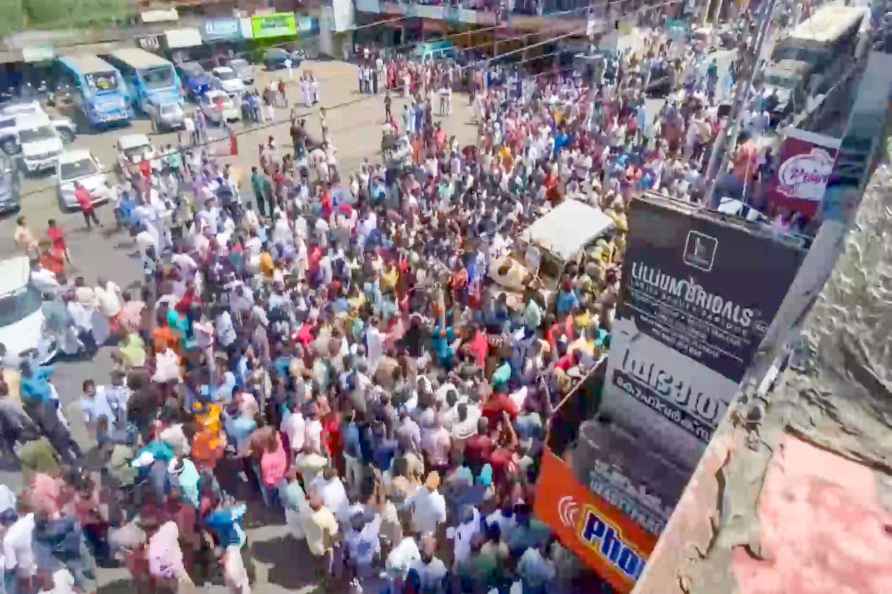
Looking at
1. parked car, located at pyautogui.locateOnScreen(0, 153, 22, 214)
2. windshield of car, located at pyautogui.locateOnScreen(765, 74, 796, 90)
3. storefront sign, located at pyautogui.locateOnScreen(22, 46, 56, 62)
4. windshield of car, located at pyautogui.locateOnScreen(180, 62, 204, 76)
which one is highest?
storefront sign, located at pyautogui.locateOnScreen(22, 46, 56, 62)

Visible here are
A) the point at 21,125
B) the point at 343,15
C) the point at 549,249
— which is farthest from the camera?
the point at 343,15

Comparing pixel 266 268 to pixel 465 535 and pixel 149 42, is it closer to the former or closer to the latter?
pixel 465 535

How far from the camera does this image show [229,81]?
27.2 m

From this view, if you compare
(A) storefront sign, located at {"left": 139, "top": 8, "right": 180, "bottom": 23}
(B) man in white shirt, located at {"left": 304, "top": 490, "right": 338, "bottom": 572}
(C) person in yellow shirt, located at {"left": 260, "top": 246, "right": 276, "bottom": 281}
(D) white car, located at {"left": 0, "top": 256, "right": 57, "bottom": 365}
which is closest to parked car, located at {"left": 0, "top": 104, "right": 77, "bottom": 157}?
(A) storefront sign, located at {"left": 139, "top": 8, "right": 180, "bottom": 23}

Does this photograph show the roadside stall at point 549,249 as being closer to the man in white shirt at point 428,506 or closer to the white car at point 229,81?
the man in white shirt at point 428,506

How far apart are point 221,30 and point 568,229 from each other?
27318 millimetres

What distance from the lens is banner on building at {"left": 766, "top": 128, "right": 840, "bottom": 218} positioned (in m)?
10.8

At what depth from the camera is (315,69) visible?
34.4 metres

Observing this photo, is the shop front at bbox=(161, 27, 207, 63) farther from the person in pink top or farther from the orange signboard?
the orange signboard

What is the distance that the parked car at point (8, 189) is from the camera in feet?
58.5

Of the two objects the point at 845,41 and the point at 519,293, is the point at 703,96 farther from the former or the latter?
the point at 519,293

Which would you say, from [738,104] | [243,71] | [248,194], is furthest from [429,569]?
[243,71]

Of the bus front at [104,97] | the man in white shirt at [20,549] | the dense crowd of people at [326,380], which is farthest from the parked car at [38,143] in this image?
the man in white shirt at [20,549]

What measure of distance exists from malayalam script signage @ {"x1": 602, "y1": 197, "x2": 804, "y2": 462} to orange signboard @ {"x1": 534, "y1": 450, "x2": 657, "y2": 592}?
702mm
